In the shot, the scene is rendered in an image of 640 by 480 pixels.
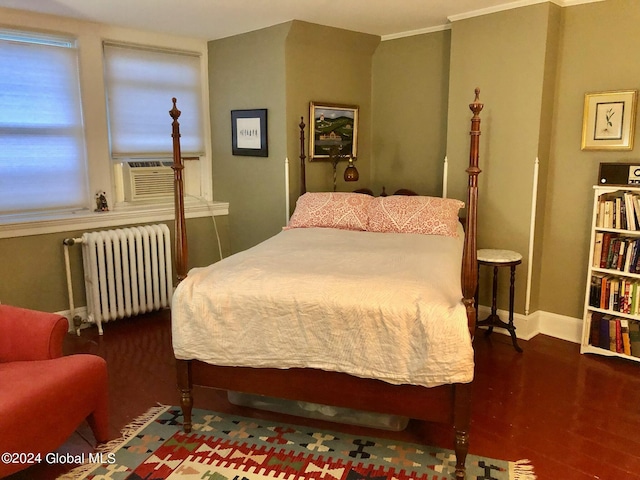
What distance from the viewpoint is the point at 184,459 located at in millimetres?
2336

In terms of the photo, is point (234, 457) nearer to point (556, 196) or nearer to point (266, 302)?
point (266, 302)

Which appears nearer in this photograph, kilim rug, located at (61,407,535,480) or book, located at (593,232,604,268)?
kilim rug, located at (61,407,535,480)

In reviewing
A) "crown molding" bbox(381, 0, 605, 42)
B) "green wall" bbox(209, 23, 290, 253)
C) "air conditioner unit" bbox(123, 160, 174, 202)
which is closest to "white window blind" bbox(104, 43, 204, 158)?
"air conditioner unit" bbox(123, 160, 174, 202)

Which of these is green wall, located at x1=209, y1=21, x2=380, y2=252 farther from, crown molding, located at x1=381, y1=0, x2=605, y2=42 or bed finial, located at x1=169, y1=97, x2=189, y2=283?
bed finial, located at x1=169, y1=97, x2=189, y2=283

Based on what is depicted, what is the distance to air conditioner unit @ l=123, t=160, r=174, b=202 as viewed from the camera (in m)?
4.29

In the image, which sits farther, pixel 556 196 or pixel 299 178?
pixel 299 178

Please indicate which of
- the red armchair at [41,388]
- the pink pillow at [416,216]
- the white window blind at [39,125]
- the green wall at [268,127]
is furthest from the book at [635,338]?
the white window blind at [39,125]

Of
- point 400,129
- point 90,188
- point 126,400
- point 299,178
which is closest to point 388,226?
point 299,178

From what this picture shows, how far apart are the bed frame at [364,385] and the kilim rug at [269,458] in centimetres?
14

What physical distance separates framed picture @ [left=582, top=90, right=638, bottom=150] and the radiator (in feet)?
10.5

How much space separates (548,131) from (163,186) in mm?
3051

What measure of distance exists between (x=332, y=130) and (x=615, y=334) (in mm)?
2588

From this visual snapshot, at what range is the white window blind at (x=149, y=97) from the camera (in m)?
4.14

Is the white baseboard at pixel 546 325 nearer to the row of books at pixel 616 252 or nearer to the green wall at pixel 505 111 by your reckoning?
the green wall at pixel 505 111
